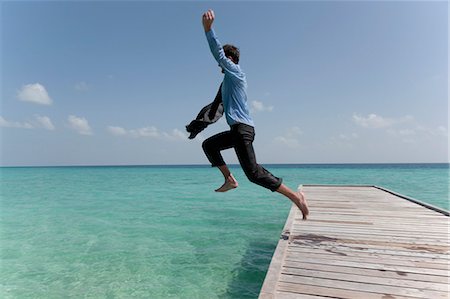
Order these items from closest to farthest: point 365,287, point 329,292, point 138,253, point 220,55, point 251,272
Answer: point 329,292 < point 365,287 < point 220,55 < point 251,272 < point 138,253

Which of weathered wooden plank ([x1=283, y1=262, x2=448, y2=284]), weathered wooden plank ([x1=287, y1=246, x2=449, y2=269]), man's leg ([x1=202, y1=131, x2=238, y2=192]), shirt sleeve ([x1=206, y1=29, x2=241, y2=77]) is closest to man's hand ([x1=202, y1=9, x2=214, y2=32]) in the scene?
shirt sleeve ([x1=206, y1=29, x2=241, y2=77])

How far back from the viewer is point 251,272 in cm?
591

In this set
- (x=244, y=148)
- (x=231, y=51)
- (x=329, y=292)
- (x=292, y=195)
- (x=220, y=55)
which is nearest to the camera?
(x=329, y=292)

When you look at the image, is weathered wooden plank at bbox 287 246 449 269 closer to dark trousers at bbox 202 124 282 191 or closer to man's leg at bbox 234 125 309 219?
dark trousers at bbox 202 124 282 191

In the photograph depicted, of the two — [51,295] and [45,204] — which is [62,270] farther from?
[45,204]

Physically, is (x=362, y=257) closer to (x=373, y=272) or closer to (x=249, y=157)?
(x=373, y=272)

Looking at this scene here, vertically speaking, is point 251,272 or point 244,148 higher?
point 244,148

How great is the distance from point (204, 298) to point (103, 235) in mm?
5582

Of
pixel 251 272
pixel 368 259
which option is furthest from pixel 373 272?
pixel 251 272

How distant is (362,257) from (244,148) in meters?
2.21

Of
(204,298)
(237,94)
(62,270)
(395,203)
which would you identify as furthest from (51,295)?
(395,203)

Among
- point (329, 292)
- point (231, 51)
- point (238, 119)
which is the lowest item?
point (329, 292)

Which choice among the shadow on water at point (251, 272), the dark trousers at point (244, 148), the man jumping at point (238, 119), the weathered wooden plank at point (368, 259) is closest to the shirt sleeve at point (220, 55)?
the man jumping at point (238, 119)

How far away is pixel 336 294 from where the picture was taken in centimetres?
268
